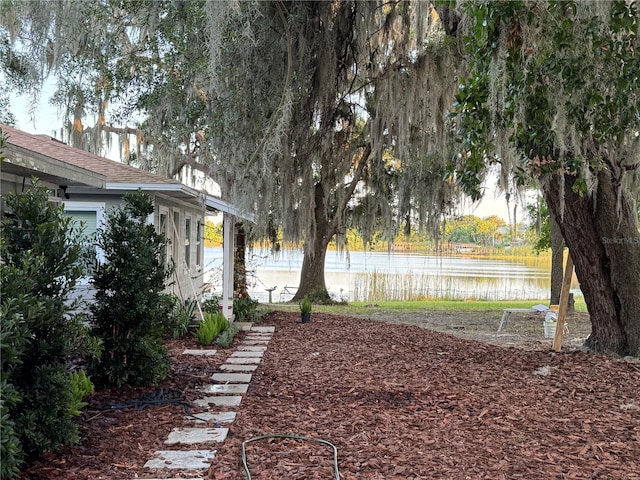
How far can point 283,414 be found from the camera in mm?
4277

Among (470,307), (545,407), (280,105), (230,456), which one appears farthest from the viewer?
(470,307)

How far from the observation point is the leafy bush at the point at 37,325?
2.79 meters

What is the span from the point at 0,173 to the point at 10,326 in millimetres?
2687

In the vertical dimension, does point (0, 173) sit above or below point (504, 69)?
below

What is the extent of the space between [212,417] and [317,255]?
32.8 feet

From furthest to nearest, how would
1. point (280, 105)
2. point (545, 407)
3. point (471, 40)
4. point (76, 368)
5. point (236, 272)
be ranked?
point (236, 272)
point (280, 105)
point (76, 368)
point (545, 407)
point (471, 40)

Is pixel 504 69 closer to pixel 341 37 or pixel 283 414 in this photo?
pixel 283 414

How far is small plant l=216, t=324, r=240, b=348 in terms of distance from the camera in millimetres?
7332

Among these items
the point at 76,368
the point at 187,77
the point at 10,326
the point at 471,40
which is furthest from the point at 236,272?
the point at 10,326

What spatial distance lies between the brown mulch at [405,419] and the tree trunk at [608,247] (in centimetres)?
44

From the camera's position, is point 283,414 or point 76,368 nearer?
point 283,414

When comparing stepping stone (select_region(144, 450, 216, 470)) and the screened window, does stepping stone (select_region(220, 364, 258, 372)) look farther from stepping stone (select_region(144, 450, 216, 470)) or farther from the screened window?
the screened window

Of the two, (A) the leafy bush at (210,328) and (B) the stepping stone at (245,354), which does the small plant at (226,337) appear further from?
(B) the stepping stone at (245,354)

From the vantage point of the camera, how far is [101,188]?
21.5 ft
